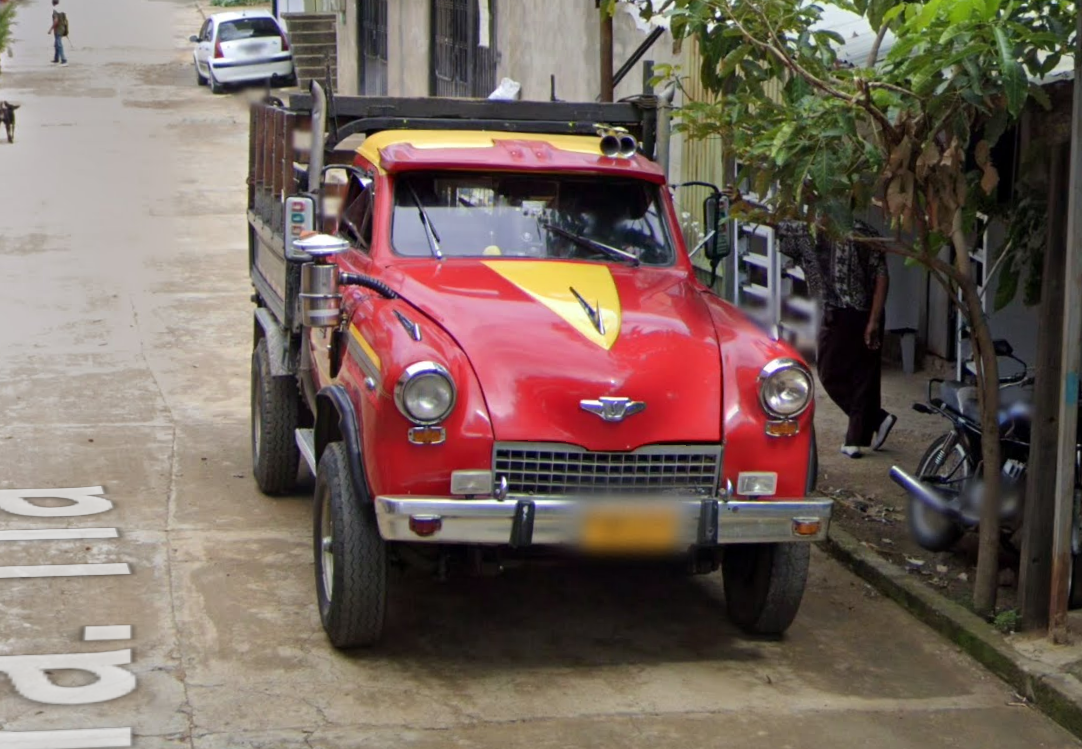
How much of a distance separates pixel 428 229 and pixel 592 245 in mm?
765

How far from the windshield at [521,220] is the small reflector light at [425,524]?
172cm

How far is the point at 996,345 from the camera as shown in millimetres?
7637

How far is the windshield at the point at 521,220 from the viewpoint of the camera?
7.38 meters

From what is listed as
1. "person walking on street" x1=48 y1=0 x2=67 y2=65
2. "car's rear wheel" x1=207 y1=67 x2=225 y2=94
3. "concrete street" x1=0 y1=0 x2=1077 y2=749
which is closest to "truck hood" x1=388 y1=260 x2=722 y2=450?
"concrete street" x1=0 y1=0 x2=1077 y2=749

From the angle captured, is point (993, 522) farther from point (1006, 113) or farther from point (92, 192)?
point (92, 192)

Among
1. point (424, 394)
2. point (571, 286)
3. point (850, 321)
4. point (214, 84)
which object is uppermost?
point (571, 286)

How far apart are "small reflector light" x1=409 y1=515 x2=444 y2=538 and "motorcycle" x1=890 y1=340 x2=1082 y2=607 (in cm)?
264

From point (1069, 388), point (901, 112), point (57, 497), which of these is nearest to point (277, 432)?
point (57, 497)

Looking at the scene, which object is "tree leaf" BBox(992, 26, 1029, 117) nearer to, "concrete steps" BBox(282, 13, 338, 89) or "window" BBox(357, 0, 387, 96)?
"window" BBox(357, 0, 387, 96)

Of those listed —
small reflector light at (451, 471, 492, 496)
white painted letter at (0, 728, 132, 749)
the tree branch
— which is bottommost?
white painted letter at (0, 728, 132, 749)

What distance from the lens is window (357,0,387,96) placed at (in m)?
27.6

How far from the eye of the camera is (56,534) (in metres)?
8.20

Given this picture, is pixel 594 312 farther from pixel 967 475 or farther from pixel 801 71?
pixel 967 475

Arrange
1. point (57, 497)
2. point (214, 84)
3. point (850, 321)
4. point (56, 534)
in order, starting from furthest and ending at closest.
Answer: point (214, 84)
point (850, 321)
point (57, 497)
point (56, 534)
